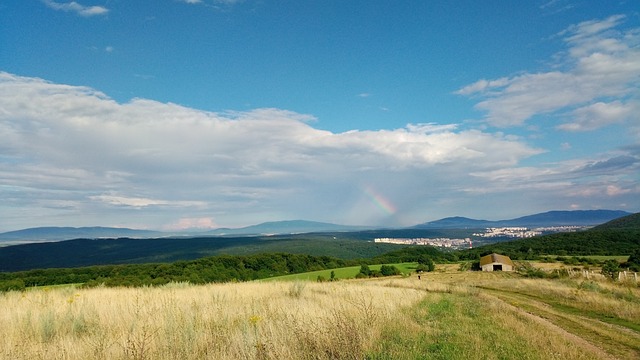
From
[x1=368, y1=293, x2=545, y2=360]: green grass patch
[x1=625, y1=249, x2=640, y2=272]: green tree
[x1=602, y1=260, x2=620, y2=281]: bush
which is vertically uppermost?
[x1=368, y1=293, x2=545, y2=360]: green grass patch

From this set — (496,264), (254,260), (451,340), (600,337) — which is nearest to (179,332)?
(451,340)

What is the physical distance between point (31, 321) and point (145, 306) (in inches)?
114

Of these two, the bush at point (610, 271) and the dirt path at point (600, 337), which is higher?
the dirt path at point (600, 337)

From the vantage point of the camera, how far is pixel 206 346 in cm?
689

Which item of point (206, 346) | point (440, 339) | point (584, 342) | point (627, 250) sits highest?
point (206, 346)

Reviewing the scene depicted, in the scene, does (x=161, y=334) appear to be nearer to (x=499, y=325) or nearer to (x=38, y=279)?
(x=499, y=325)

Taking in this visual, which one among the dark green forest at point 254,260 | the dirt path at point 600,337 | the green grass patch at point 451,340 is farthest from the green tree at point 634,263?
the green grass patch at point 451,340

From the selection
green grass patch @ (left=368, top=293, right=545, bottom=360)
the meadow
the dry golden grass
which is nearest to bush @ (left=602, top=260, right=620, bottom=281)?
the meadow

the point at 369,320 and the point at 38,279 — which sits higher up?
the point at 369,320

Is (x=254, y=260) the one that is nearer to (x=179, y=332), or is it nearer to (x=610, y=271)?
(x=610, y=271)

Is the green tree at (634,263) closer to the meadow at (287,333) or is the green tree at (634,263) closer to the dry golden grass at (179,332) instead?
the meadow at (287,333)

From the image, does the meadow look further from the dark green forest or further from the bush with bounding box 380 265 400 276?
the bush with bounding box 380 265 400 276

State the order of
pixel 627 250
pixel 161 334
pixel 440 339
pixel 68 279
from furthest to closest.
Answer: pixel 627 250, pixel 68 279, pixel 440 339, pixel 161 334

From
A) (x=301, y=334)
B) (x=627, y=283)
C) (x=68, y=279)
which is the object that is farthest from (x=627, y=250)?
(x=68, y=279)
